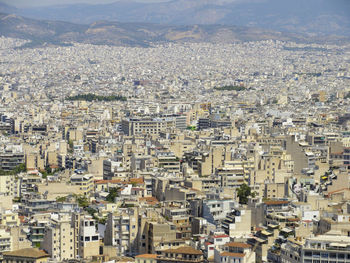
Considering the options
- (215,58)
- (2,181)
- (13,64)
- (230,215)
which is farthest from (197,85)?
(230,215)

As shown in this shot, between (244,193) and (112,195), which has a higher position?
(244,193)

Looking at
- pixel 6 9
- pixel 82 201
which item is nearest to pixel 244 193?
pixel 82 201

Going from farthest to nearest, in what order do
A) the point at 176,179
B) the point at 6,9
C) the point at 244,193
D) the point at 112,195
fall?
the point at 6,9 → the point at 176,179 → the point at 112,195 → the point at 244,193

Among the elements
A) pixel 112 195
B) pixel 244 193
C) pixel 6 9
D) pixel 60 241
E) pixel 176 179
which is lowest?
pixel 60 241

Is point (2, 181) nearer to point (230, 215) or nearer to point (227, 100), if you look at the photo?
point (230, 215)

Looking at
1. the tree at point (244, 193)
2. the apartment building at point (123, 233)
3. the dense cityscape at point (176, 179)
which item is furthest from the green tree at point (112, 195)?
the apartment building at point (123, 233)

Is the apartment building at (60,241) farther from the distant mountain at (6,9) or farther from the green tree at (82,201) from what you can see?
the distant mountain at (6,9)

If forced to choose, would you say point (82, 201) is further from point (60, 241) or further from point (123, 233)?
point (60, 241)
